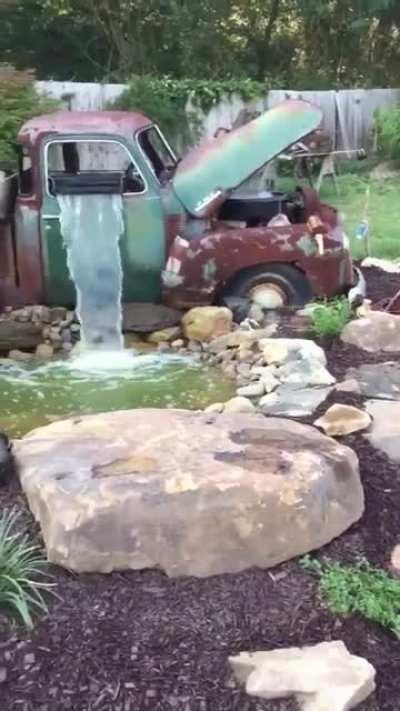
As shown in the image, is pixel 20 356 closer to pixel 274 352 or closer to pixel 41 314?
pixel 41 314

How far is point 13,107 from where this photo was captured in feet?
34.5

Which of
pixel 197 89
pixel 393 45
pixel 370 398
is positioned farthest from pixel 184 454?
pixel 393 45

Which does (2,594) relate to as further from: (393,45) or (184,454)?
(393,45)

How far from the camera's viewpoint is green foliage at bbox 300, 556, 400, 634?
3.13 m

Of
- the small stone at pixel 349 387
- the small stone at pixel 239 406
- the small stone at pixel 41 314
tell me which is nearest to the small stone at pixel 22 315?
the small stone at pixel 41 314

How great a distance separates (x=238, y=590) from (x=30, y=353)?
4316 millimetres

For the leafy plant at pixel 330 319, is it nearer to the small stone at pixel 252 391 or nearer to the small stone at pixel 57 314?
the small stone at pixel 252 391

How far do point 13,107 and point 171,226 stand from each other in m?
4.14

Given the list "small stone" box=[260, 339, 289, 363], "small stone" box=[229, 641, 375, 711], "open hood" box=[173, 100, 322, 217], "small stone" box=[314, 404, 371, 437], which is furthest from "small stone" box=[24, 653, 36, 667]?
"open hood" box=[173, 100, 322, 217]

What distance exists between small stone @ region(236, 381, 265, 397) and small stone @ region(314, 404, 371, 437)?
3.64ft

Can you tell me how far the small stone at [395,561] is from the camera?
11.2 feet

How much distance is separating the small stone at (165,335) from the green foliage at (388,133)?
9817 millimetres

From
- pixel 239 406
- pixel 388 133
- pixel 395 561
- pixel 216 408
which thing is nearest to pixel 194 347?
pixel 216 408

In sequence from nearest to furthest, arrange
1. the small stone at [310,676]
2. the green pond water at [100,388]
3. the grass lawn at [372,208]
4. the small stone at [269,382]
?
the small stone at [310,676]
the small stone at [269,382]
the green pond water at [100,388]
the grass lawn at [372,208]
